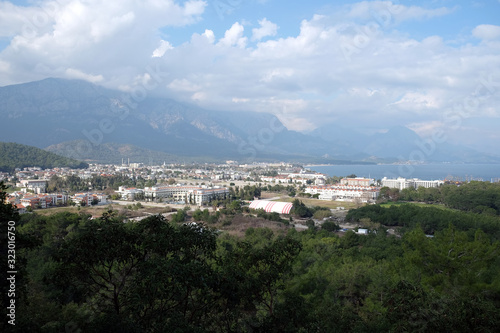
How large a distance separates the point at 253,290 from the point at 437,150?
13999 cm

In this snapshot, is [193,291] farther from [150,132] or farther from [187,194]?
[150,132]

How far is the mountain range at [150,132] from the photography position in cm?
8901

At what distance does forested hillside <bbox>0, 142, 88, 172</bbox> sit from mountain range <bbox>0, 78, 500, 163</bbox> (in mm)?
23458

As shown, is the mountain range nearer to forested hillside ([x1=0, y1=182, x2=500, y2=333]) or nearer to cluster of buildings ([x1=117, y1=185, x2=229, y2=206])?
cluster of buildings ([x1=117, y1=185, x2=229, y2=206])

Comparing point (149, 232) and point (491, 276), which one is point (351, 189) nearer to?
point (491, 276)

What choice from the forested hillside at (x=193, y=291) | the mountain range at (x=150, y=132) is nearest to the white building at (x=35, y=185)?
the forested hillside at (x=193, y=291)

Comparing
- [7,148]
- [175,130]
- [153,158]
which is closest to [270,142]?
[175,130]

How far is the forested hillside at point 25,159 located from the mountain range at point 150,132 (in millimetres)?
23458

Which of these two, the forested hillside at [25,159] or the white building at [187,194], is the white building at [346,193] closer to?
the white building at [187,194]

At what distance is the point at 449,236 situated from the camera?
7.90m

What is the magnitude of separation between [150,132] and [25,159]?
2428 inches

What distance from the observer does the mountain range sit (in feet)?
292

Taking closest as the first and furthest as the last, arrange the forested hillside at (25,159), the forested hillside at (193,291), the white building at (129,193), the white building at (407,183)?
the forested hillside at (193,291) → the white building at (129,193) → the white building at (407,183) → the forested hillside at (25,159)


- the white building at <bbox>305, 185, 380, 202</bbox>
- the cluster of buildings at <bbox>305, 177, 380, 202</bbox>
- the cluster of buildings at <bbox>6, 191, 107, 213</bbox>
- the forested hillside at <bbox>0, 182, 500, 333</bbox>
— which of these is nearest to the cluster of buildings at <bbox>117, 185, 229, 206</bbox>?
the cluster of buildings at <bbox>6, 191, 107, 213</bbox>
